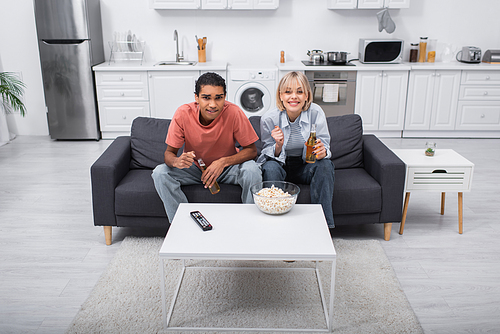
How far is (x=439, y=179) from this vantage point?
2643mm

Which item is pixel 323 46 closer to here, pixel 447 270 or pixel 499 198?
pixel 499 198

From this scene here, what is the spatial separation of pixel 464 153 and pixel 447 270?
2.42m

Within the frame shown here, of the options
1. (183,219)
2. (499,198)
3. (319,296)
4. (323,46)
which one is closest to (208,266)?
(183,219)

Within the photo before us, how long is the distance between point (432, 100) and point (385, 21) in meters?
0.98

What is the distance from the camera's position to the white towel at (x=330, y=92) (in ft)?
15.4

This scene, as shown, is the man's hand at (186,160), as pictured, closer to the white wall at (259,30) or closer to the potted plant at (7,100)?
the potted plant at (7,100)

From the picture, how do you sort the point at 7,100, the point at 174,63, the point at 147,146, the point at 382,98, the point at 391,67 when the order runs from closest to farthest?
the point at 147,146 → the point at 7,100 → the point at 391,67 → the point at 382,98 → the point at 174,63

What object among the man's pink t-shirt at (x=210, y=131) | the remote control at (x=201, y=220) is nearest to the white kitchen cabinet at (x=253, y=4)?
the man's pink t-shirt at (x=210, y=131)

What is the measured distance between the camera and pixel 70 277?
7.49 feet

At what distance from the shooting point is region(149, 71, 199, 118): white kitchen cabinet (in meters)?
4.68

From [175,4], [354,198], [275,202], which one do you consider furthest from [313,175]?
[175,4]

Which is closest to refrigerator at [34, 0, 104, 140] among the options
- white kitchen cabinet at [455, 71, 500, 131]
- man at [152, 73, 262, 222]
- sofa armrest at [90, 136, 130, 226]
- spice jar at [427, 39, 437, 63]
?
sofa armrest at [90, 136, 130, 226]

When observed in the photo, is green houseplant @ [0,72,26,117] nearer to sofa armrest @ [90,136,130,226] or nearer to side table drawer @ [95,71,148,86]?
side table drawer @ [95,71,148,86]

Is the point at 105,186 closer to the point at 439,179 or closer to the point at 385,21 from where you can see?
the point at 439,179
